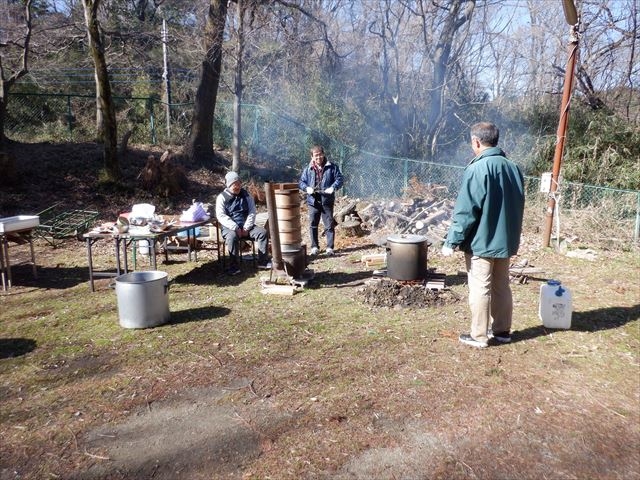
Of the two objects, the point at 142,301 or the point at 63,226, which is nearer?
the point at 142,301

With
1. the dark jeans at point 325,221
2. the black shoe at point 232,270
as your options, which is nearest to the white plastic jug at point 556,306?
the dark jeans at point 325,221

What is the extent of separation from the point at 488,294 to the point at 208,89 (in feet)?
37.5

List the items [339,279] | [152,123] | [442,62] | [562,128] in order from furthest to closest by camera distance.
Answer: [152,123]
[442,62]
[562,128]
[339,279]

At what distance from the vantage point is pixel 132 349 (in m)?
4.58

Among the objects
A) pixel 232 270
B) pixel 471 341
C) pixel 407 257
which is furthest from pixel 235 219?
pixel 471 341

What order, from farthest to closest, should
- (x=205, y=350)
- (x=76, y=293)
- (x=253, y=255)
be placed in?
(x=253, y=255)
(x=76, y=293)
(x=205, y=350)

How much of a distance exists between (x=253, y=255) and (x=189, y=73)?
12.7 metres

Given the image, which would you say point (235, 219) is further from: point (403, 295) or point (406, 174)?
point (406, 174)

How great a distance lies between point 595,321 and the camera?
16.8ft

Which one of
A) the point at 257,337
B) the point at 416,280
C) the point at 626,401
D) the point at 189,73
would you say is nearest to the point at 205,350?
the point at 257,337

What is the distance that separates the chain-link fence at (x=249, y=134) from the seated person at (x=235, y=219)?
16.9 feet

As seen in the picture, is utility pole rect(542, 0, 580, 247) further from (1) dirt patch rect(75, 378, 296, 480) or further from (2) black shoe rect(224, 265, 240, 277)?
(1) dirt patch rect(75, 378, 296, 480)

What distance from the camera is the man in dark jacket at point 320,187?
8.00m

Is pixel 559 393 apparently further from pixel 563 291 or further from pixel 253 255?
pixel 253 255
